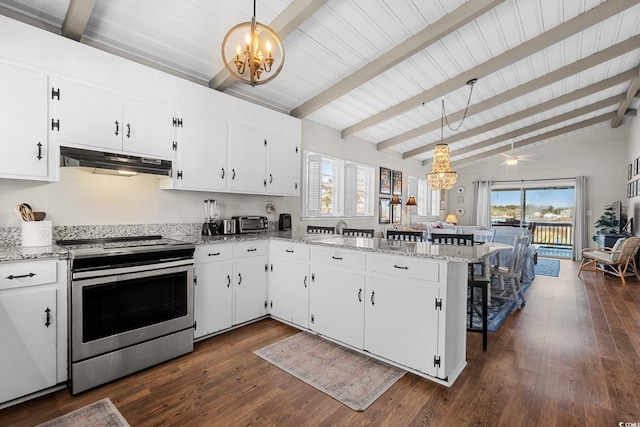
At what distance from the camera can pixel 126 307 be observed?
2.33m

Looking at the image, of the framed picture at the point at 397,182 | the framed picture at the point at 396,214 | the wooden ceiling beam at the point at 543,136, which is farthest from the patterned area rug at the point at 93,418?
the wooden ceiling beam at the point at 543,136

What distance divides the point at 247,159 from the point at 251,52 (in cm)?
174

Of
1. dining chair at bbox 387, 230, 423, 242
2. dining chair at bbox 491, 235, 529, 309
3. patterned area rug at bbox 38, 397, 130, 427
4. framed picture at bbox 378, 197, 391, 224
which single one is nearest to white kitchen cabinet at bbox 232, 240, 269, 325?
patterned area rug at bbox 38, 397, 130, 427

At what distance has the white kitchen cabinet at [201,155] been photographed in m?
3.03

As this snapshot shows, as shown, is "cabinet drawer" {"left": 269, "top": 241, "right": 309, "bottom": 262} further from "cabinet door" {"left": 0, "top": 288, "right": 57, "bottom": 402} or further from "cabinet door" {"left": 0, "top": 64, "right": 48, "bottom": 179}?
"cabinet door" {"left": 0, "top": 64, "right": 48, "bottom": 179}

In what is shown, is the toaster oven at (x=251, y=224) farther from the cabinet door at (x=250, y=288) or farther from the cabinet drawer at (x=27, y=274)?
the cabinet drawer at (x=27, y=274)

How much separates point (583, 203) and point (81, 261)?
1056 cm

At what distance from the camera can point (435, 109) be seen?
551 centimetres

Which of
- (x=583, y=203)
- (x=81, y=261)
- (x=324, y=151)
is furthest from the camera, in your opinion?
(x=583, y=203)

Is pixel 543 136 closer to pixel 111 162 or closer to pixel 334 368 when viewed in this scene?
pixel 334 368

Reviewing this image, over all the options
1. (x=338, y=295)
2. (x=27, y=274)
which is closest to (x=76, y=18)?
(x=27, y=274)

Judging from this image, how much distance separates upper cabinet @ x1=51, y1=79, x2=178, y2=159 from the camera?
234 centimetres

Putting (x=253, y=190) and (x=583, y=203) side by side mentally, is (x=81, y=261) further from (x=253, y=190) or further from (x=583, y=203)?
(x=583, y=203)

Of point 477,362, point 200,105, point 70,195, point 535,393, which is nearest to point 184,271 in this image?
point 70,195
